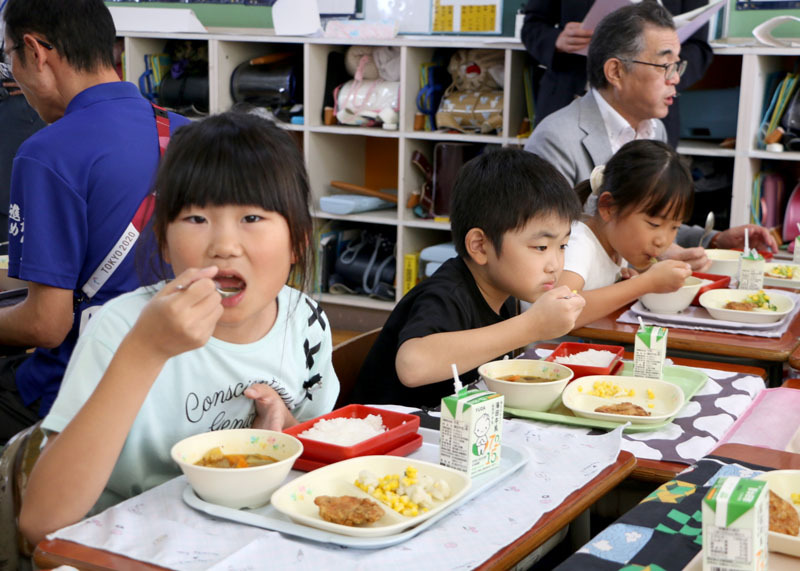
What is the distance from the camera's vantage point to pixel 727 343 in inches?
80.3

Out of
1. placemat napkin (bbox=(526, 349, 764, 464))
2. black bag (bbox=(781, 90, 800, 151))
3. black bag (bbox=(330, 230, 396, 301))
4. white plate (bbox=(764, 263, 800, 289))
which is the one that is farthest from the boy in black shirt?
black bag (bbox=(330, 230, 396, 301))

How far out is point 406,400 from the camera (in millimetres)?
1873

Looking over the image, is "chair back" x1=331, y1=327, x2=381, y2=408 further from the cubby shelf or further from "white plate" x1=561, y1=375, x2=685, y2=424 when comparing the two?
the cubby shelf

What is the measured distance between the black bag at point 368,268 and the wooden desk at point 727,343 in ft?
8.67

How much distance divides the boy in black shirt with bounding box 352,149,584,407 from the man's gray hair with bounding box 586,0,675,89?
1.09 m

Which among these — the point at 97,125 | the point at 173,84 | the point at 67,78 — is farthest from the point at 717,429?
the point at 173,84

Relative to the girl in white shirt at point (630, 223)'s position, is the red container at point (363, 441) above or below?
below

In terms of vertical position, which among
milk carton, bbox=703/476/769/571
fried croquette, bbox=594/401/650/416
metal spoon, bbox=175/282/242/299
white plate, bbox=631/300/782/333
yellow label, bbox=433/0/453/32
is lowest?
white plate, bbox=631/300/782/333

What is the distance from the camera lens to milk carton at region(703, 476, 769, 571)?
2.81 feet

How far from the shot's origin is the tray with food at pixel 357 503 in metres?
1.01

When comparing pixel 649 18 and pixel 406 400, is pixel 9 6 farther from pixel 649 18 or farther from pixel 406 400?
pixel 649 18

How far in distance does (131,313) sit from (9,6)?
42.6 inches

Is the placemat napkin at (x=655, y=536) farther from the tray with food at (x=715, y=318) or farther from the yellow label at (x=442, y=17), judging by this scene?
the yellow label at (x=442, y=17)

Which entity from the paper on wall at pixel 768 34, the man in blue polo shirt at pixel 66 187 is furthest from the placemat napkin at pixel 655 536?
the paper on wall at pixel 768 34
